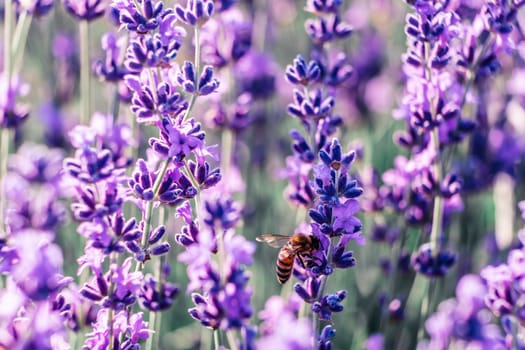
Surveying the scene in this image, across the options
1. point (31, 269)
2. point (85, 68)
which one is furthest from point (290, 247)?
point (85, 68)

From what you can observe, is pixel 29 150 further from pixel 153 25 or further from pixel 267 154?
pixel 267 154

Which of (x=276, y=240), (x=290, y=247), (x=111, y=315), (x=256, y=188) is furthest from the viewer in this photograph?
(x=256, y=188)

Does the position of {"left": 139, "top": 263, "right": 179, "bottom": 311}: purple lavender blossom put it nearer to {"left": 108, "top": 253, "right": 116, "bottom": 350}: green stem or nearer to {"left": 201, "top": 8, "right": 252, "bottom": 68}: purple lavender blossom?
{"left": 108, "top": 253, "right": 116, "bottom": 350}: green stem

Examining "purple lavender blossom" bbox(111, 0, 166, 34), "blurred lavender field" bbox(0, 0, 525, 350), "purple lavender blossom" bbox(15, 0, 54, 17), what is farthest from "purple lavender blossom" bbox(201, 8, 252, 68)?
"purple lavender blossom" bbox(111, 0, 166, 34)

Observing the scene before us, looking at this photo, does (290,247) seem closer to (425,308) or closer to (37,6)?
(425,308)

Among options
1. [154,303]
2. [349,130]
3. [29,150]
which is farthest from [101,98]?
[154,303]

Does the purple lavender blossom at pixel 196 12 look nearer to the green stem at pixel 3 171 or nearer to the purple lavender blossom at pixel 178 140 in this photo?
the purple lavender blossom at pixel 178 140

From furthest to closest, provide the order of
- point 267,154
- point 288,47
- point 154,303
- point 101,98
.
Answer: point 288,47
point 101,98
point 267,154
point 154,303
